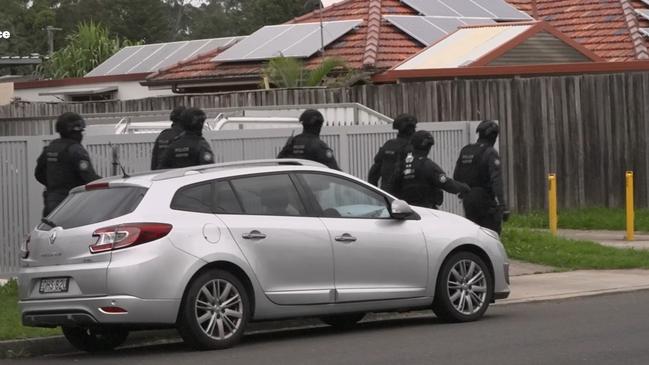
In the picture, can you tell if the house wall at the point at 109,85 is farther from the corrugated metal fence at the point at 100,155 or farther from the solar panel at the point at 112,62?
the corrugated metal fence at the point at 100,155

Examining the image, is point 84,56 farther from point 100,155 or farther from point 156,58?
point 100,155

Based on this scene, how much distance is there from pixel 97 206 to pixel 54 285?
2.32 ft

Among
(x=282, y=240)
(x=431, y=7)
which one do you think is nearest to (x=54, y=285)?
(x=282, y=240)

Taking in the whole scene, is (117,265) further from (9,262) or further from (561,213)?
(561,213)

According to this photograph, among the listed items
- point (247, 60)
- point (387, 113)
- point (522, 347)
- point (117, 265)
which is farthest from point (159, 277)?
point (247, 60)

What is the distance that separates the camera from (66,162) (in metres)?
14.0

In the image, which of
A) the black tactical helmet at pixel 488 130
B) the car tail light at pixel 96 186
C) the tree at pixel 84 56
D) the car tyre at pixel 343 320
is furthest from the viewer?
the tree at pixel 84 56

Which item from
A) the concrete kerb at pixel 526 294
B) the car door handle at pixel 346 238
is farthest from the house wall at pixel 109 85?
the car door handle at pixel 346 238

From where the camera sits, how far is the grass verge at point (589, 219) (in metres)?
23.3

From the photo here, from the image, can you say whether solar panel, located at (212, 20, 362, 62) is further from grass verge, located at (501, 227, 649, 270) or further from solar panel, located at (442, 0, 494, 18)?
grass verge, located at (501, 227, 649, 270)

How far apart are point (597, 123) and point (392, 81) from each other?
4.12m

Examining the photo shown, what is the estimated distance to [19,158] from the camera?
1625 cm

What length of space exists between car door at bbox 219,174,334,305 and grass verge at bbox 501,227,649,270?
655 centimetres

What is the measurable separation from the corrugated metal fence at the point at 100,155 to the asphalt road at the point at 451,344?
4.07 meters
